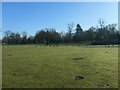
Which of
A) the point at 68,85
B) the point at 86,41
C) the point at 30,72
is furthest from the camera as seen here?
the point at 86,41

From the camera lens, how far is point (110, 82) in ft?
58.6

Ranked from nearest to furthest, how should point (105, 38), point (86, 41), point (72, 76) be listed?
1. point (72, 76)
2. point (105, 38)
3. point (86, 41)

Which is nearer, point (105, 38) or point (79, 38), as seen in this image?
point (105, 38)

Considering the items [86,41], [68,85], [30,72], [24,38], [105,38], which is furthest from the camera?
[24,38]

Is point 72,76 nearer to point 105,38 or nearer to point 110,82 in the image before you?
point 110,82

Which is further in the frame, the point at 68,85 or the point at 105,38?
the point at 105,38

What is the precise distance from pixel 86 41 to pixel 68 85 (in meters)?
136

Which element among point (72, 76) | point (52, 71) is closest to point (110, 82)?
point (72, 76)

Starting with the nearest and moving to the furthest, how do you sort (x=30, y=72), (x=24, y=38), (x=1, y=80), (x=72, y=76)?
(x=1, y=80) → (x=72, y=76) → (x=30, y=72) → (x=24, y=38)

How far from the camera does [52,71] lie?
2141 cm

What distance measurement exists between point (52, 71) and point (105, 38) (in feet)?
407

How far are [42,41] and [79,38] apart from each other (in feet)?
72.1

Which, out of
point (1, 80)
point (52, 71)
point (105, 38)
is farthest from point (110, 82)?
point (105, 38)

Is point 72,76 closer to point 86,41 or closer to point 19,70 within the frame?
point 19,70
